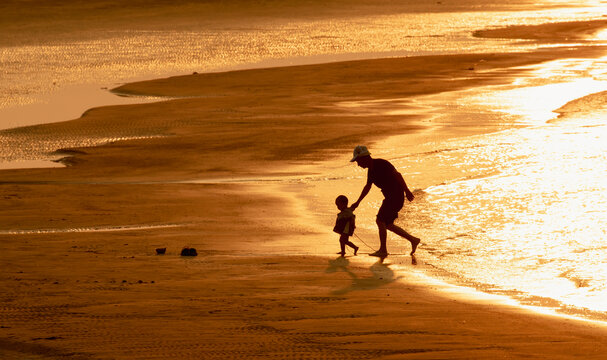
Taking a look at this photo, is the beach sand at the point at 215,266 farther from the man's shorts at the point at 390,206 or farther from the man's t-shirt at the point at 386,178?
the man's t-shirt at the point at 386,178

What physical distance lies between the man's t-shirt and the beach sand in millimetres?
720

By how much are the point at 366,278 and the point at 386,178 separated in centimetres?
158

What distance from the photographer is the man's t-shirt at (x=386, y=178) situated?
39.7ft

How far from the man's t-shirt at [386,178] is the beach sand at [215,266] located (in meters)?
0.72

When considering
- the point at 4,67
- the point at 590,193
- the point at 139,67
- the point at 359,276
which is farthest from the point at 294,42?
the point at 359,276

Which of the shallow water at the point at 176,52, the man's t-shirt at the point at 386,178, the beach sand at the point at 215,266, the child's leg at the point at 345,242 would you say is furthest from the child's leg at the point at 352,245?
the shallow water at the point at 176,52

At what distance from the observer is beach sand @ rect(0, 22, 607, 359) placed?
8383mm

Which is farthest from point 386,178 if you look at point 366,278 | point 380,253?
point 366,278

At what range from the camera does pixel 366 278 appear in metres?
10.8

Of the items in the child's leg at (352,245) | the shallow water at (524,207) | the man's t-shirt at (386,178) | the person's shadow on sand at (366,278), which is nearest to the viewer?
the person's shadow on sand at (366,278)

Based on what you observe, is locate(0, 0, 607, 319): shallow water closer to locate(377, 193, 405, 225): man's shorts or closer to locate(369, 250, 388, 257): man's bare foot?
locate(369, 250, 388, 257): man's bare foot

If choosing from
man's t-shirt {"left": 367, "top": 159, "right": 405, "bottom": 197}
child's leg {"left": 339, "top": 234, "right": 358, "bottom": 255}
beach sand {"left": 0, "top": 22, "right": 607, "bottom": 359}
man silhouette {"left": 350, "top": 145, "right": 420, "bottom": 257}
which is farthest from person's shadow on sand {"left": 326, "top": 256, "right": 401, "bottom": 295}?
man's t-shirt {"left": 367, "top": 159, "right": 405, "bottom": 197}

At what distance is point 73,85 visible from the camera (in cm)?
3034

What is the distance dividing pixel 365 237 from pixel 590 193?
12.6ft
